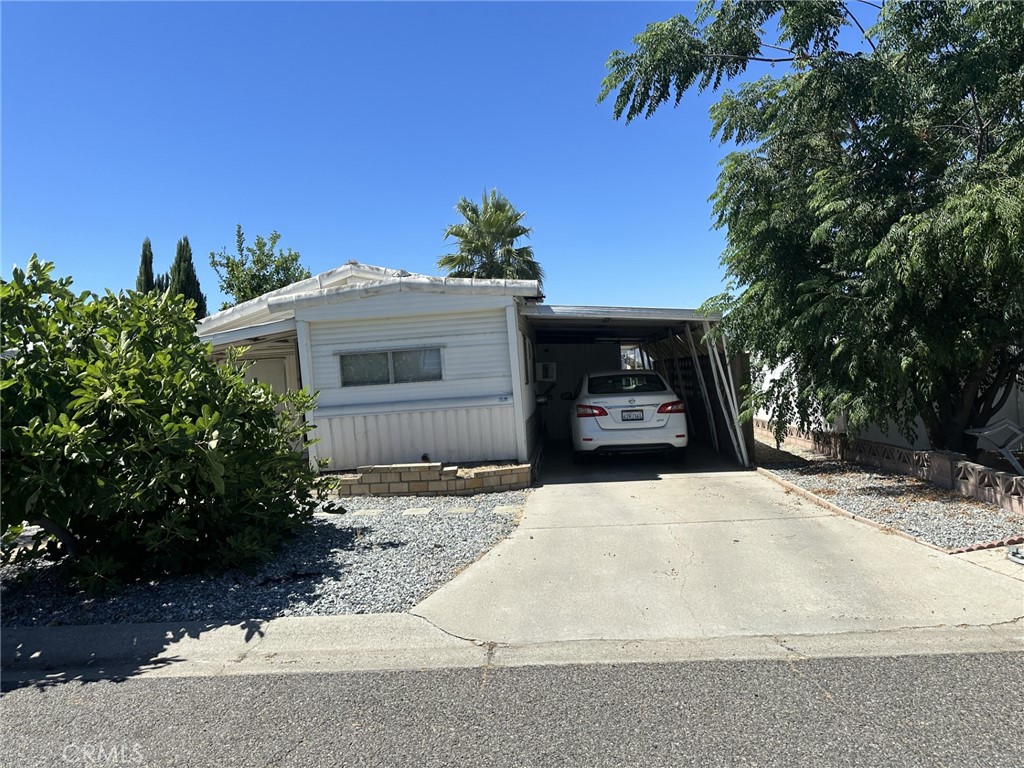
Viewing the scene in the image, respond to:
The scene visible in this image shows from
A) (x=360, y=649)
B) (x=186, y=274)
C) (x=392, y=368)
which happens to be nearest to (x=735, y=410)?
(x=392, y=368)

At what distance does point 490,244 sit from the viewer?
21.3 metres

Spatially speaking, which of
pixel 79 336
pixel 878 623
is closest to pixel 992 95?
pixel 878 623

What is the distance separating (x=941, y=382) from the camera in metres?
8.38

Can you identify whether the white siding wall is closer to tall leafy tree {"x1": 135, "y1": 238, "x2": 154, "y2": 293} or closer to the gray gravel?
the gray gravel

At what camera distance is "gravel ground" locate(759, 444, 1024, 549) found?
583cm

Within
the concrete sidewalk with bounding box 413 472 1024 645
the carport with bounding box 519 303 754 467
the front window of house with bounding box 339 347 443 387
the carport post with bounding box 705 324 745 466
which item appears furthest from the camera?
the carport post with bounding box 705 324 745 466

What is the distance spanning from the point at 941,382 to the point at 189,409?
860 centimetres

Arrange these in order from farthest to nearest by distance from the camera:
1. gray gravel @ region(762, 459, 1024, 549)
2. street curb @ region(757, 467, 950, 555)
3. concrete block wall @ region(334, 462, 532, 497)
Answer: concrete block wall @ region(334, 462, 532, 497), gray gravel @ region(762, 459, 1024, 549), street curb @ region(757, 467, 950, 555)

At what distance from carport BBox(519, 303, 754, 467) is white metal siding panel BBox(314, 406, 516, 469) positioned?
1870mm

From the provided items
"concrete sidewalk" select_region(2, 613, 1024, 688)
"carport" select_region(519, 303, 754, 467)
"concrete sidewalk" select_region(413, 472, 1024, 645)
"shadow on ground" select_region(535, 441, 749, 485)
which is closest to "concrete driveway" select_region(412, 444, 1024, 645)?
"concrete sidewalk" select_region(413, 472, 1024, 645)

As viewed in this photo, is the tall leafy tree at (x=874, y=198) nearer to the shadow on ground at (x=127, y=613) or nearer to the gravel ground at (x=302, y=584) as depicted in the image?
the gravel ground at (x=302, y=584)

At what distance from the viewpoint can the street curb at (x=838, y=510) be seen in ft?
18.5

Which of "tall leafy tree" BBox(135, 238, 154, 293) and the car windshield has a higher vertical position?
"tall leafy tree" BBox(135, 238, 154, 293)
